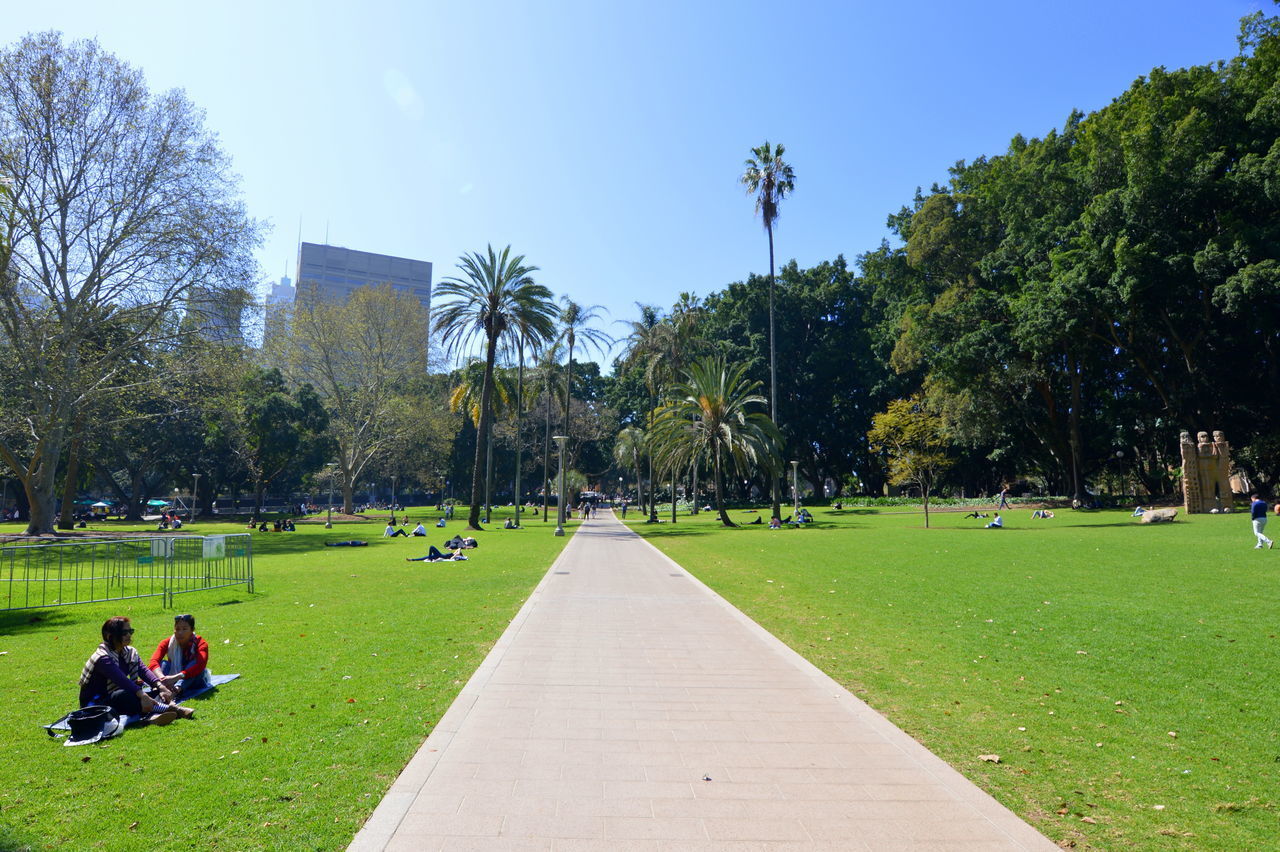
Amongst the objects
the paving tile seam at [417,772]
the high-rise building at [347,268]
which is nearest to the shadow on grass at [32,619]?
the paving tile seam at [417,772]

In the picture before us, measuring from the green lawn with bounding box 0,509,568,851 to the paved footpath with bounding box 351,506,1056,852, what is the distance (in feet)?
1.34

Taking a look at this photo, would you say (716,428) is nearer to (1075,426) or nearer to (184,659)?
(1075,426)

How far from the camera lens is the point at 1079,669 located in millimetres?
7680

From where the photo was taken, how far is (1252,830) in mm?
4055

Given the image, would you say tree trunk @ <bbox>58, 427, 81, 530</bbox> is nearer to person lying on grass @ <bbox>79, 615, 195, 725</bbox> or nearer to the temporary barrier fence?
the temporary barrier fence

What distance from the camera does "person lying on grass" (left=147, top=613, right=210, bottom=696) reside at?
6660mm

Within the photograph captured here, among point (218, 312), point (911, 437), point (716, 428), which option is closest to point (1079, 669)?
point (218, 312)

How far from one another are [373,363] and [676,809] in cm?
5335

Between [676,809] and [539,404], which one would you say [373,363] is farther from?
[676,809]

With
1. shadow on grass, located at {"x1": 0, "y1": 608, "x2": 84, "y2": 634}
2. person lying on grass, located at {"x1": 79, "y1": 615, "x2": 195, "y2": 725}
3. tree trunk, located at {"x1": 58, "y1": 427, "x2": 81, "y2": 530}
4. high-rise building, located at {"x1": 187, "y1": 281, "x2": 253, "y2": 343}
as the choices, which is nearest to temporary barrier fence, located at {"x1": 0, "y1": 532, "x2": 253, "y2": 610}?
shadow on grass, located at {"x1": 0, "y1": 608, "x2": 84, "y2": 634}

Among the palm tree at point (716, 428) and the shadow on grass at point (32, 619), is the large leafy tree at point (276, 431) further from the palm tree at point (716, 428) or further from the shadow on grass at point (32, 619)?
the shadow on grass at point (32, 619)

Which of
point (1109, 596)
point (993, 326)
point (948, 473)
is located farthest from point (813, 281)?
point (1109, 596)

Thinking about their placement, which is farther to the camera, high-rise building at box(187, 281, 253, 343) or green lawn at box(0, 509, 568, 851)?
high-rise building at box(187, 281, 253, 343)

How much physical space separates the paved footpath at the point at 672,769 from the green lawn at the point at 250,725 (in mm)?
410
